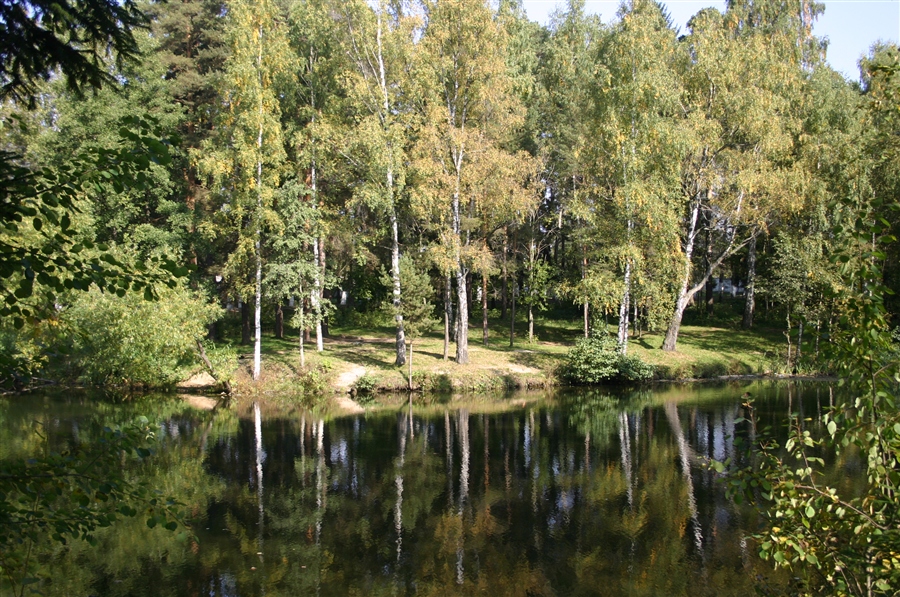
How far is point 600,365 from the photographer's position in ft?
105

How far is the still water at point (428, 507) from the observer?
1056cm

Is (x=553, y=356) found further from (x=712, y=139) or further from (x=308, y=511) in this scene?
(x=308, y=511)

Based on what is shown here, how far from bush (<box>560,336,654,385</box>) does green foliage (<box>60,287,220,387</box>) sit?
1687 centimetres

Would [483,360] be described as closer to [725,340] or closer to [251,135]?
[251,135]

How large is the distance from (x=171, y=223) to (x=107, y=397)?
10483mm

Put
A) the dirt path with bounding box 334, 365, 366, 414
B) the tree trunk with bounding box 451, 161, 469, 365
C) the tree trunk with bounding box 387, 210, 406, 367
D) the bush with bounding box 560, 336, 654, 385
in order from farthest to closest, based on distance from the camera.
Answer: the bush with bounding box 560, 336, 654, 385
the tree trunk with bounding box 451, 161, 469, 365
the tree trunk with bounding box 387, 210, 406, 367
the dirt path with bounding box 334, 365, 366, 414

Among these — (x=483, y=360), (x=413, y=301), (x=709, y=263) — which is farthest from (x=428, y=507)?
(x=709, y=263)

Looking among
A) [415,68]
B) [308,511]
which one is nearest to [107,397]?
[308,511]

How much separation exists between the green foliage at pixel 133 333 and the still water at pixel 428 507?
223 centimetres

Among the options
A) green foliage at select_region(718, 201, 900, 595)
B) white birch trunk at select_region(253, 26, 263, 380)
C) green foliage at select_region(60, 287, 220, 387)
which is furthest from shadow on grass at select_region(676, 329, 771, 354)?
green foliage at select_region(718, 201, 900, 595)

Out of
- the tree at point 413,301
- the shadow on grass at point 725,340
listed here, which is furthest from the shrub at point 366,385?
the shadow on grass at point 725,340

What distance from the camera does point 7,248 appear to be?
4.12m

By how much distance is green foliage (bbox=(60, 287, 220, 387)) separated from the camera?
2577 centimetres

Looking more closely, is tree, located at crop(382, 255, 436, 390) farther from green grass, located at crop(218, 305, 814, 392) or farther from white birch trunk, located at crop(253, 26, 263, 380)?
white birch trunk, located at crop(253, 26, 263, 380)
